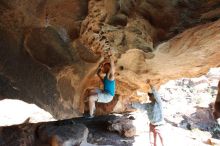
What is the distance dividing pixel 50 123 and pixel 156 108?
3228 mm

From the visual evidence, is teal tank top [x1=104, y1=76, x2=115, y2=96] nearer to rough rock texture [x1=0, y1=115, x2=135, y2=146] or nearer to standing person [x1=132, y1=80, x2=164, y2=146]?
rough rock texture [x1=0, y1=115, x2=135, y2=146]

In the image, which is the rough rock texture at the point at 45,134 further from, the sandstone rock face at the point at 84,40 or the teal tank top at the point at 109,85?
the teal tank top at the point at 109,85

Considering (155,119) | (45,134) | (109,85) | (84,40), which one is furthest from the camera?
(155,119)

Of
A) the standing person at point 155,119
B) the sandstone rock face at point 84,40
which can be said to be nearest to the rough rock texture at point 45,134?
the sandstone rock face at point 84,40

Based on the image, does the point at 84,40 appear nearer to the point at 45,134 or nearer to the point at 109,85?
the point at 109,85

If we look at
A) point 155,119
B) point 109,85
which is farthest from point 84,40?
point 155,119

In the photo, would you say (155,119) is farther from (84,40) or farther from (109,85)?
(84,40)

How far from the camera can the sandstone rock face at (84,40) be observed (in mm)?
4854

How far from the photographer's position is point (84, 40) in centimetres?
700

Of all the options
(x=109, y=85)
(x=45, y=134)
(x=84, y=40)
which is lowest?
(x=45, y=134)

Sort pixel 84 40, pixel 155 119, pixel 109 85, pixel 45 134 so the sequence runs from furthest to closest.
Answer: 1. pixel 155 119
2. pixel 109 85
3. pixel 84 40
4. pixel 45 134

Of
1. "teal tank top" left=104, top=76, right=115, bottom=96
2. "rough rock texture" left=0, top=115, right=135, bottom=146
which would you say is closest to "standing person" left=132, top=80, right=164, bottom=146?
"teal tank top" left=104, top=76, right=115, bottom=96

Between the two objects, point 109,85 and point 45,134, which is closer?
point 45,134

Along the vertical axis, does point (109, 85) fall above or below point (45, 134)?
above
